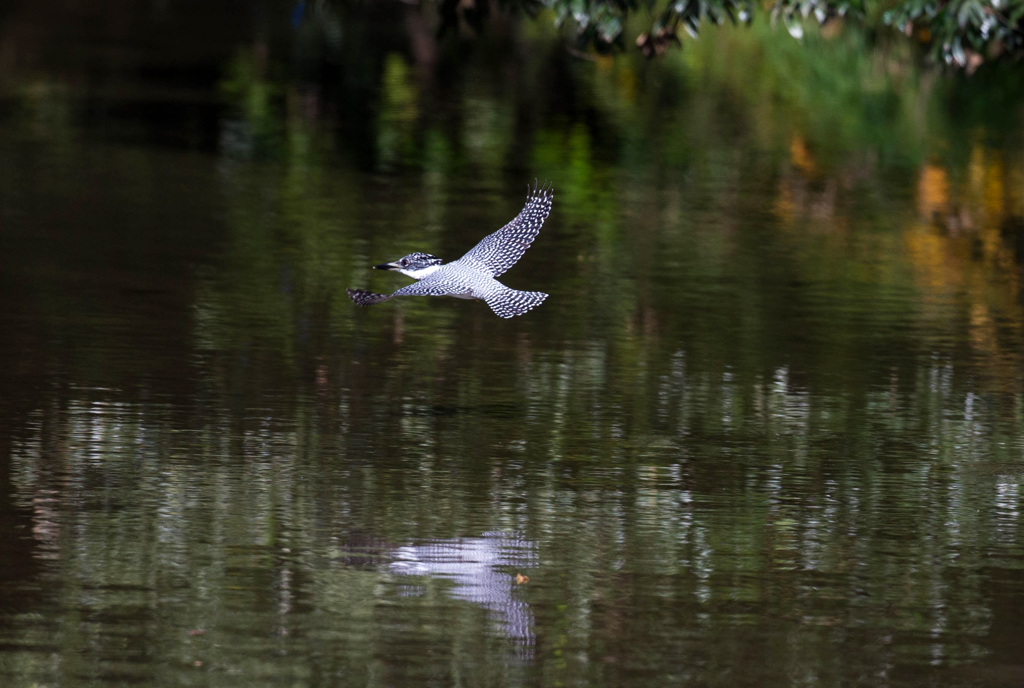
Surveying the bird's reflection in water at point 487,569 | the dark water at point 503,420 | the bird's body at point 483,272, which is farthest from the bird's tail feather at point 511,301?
the bird's reflection in water at point 487,569

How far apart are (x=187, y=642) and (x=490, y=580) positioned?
118 centimetres

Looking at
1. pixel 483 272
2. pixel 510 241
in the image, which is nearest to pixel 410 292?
pixel 483 272

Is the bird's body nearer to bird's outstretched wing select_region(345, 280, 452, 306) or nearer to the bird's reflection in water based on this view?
bird's outstretched wing select_region(345, 280, 452, 306)

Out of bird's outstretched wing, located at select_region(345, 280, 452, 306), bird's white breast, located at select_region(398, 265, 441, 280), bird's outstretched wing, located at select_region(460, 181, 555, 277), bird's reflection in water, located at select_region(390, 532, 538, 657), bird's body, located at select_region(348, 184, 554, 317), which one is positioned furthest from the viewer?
bird's outstretched wing, located at select_region(460, 181, 555, 277)

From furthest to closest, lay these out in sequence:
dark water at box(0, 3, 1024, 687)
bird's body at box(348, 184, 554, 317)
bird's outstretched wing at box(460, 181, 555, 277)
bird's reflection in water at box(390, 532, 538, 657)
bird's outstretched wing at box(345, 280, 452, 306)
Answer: bird's outstretched wing at box(460, 181, 555, 277), bird's body at box(348, 184, 554, 317), bird's outstretched wing at box(345, 280, 452, 306), bird's reflection in water at box(390, 532, 538, 657), dark water at box(0, 3, 1024, 687)

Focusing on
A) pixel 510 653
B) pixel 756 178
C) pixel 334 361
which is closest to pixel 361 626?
pixel 510 653

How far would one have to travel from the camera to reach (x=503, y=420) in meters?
9.15

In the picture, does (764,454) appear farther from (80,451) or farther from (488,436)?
(80,451)

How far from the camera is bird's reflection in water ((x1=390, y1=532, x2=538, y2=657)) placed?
644 cm

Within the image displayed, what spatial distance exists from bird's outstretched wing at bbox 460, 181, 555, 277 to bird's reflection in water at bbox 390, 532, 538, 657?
1778 mm

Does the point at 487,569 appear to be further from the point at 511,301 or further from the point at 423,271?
the point at 423,271

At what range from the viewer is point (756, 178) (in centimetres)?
1850

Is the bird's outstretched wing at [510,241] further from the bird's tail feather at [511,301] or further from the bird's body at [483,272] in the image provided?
the bird's tail feather at [511,301]

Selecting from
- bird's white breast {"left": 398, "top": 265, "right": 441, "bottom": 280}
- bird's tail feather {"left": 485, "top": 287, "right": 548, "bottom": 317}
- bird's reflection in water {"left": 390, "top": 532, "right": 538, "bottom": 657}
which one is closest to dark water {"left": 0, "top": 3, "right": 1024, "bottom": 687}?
bird's reflection in water {"left": 390, "top": 532, "right": 538, "bottom": 657}
